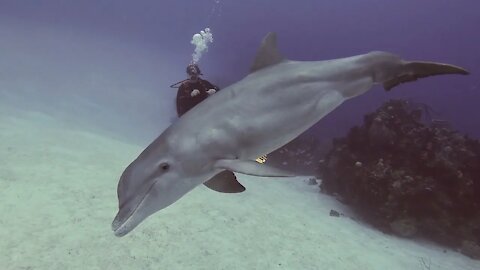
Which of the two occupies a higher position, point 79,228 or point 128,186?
point 128,186

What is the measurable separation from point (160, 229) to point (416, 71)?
3.92 metres

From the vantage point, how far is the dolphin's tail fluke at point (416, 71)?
12.6 feet

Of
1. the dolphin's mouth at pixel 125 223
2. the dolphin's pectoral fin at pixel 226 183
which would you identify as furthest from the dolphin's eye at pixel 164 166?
the dolphin's pectoral fin at pixel 226 183

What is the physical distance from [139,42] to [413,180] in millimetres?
80076

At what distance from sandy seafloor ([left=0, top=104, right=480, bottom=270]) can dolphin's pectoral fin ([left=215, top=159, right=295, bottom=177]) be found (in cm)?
229

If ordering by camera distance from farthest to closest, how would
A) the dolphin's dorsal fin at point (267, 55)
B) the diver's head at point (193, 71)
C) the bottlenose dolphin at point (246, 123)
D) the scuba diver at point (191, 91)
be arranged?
the diver's head at point (193, 71) < the scuba diver at point (191, 91) < the dolphin's dorsal fin at point (267, 55) < the bottlenose dolphin at point (246, 123)

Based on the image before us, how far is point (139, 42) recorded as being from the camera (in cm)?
8150

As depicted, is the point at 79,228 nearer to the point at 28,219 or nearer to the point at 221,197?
the point at 28,219

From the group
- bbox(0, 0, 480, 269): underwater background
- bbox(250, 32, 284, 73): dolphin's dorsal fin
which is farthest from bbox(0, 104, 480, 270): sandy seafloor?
bbox(250, 32, 284, 73): dolphin's dorsal fin

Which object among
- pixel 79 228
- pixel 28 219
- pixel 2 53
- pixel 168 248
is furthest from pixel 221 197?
pixel 2 53

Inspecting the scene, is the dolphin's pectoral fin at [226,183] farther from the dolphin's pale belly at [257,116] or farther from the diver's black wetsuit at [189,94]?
the diver's black wetsuit at [189,94]

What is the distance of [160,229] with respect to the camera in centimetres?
545

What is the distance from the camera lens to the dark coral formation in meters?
8.48

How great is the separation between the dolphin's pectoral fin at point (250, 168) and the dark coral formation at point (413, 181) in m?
6.49
